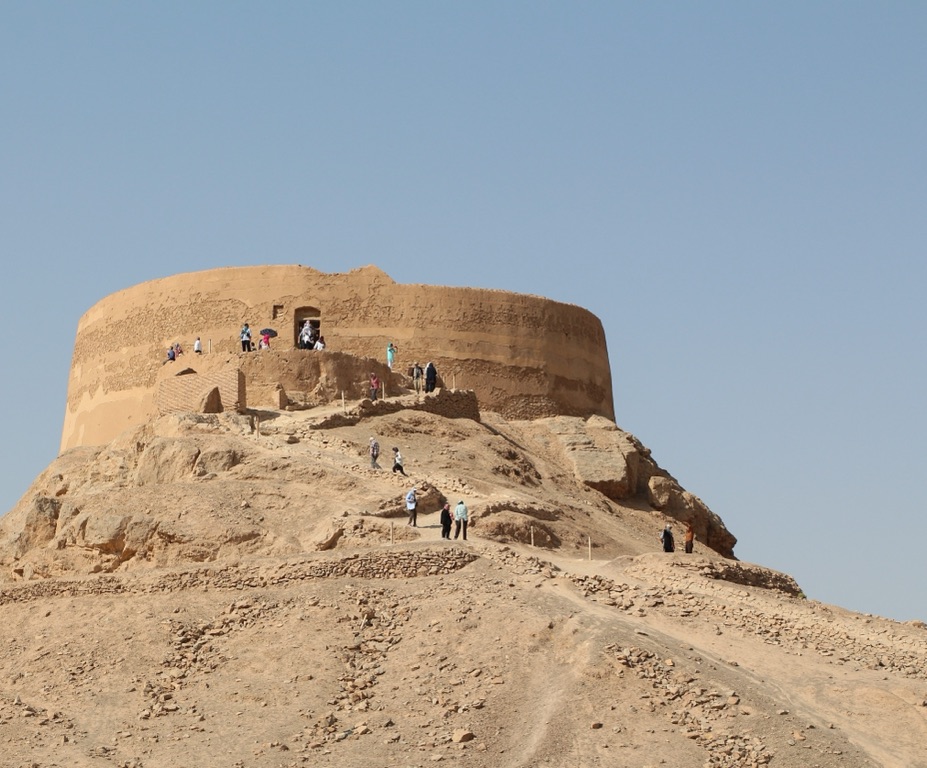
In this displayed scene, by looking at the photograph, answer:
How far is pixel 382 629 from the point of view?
67.0ft

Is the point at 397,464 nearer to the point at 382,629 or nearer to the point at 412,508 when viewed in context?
the point at 412,508

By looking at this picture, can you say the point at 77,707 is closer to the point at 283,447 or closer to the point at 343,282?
the point at 283,447

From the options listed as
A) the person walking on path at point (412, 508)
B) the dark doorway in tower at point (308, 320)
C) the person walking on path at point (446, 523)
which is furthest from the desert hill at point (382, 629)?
the dark doorway in tower at point (308, 320)

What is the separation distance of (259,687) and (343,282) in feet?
40.5

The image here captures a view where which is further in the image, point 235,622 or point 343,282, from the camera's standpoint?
point 343,282

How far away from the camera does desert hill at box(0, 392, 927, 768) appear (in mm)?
18094

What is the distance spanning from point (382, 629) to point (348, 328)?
36.2 feet

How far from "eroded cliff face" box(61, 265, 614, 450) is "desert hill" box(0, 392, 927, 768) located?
3609mm

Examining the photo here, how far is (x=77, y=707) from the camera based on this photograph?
19.9m

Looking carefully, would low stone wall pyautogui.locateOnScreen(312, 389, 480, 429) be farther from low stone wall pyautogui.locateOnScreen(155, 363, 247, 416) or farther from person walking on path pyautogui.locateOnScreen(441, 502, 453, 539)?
person walking on path pyautogui.locateOnScreen(441, 502, 453, 539)

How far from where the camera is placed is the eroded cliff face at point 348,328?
1210 inches

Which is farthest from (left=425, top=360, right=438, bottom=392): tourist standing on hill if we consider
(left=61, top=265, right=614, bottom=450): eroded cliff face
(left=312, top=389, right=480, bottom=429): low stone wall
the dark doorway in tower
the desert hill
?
the dark doorway in tower

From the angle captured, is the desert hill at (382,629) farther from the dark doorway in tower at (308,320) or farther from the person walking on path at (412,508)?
the dark doorway in tower at (308,320)

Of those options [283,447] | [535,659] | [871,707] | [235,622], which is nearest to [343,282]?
[283,447]
